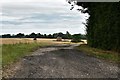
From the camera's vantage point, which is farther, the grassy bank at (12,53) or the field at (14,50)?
the field at (14,50)

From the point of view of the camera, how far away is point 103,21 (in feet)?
108

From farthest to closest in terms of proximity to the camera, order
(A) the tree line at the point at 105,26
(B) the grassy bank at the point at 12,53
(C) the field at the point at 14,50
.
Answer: (A) the tree line at the point at 105,26 < (C) the field at the point at 14,50 < (B) the grassy bank at the point at 12,53

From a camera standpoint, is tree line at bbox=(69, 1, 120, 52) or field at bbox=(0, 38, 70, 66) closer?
field at bbox=(0, 38, 70, 66)

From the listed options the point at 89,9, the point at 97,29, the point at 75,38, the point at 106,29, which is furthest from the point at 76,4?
the point at 75,38

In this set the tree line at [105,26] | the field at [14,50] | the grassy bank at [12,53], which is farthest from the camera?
the tree line at [105,26]

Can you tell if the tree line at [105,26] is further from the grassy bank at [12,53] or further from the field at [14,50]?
the grassy bank at [12,53]

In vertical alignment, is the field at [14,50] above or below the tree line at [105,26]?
below

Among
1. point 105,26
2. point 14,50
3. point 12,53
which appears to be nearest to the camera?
point 12,53

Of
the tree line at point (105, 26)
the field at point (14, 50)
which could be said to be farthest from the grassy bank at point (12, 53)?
the tree line at point (105, 26)

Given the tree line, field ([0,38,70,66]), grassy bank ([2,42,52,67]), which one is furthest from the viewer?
the tree line

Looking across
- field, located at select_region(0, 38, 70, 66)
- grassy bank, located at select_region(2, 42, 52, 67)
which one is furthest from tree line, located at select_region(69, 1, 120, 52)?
grassy bank, located at select_region(2, 42, 52, 67)

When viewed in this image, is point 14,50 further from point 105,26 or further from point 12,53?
point 105,26

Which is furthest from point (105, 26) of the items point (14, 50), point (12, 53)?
point (12, 53)

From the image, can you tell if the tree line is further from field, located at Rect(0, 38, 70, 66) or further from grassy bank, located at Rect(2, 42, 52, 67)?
grassy bank, located at Rect(2, 42, 52, 67)
